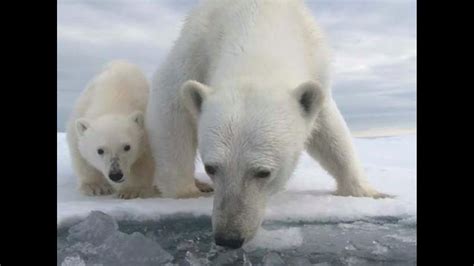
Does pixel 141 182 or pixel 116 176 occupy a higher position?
pixel 116 176

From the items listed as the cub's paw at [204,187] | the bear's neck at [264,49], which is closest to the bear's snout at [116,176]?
the cub's paw at [204,187]

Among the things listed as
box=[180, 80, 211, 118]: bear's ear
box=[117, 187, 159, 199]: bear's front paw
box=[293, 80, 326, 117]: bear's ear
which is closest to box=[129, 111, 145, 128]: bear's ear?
box=[117, 187, 159, 199]: bear's front paw

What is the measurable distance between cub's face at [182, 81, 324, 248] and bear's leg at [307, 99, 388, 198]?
1.03 m

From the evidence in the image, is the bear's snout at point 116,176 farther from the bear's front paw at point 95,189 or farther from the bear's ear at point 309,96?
the bear's ear at point 309,96

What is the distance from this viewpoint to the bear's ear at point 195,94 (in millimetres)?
3055

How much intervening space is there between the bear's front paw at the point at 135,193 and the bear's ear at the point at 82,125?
0.57 metres

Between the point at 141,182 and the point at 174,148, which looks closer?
the point at 174,148

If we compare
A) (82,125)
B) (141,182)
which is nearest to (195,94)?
(141,182)

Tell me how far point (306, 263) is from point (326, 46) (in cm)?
152

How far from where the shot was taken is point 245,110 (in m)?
2.82

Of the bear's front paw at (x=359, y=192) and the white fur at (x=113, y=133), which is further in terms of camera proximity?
the white fur at (x=113, y=133)

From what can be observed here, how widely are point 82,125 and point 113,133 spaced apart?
34 cm

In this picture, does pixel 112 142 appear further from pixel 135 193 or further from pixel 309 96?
pixel 309 96
